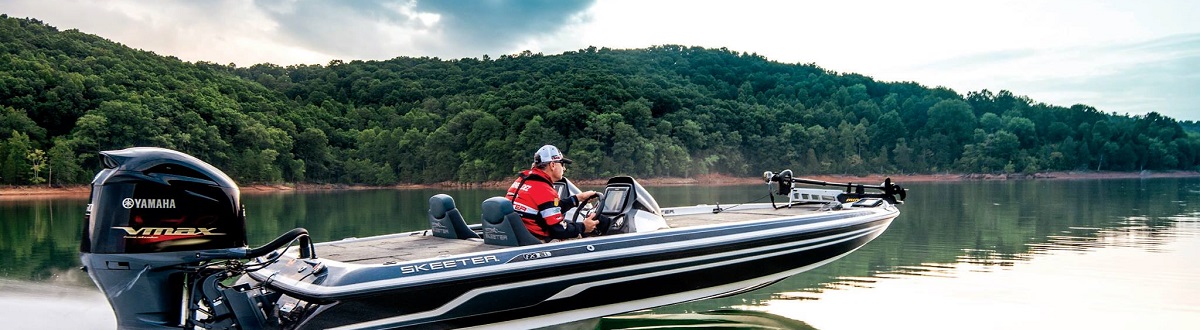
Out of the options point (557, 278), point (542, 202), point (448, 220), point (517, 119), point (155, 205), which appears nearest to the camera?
point (155, 205)

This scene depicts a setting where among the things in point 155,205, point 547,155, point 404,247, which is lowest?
point 404,247

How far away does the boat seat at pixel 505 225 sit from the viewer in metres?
6.39

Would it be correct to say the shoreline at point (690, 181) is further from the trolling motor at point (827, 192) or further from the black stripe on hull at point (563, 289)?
the black stripe on hull at point (563, 289)

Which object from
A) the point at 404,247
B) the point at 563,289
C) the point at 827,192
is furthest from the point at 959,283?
the point at 404,247

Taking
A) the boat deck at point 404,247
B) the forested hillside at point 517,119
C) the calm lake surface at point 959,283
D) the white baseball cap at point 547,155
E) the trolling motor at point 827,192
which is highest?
the forested hillside at point 517,119

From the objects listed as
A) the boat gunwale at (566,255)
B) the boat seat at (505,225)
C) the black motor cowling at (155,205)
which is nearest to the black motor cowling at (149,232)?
the black motor cowling at (155,205)

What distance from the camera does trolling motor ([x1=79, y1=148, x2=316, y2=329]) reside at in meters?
5.22

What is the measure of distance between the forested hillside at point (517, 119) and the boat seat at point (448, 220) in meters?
49.7

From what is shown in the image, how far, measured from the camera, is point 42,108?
53188mm

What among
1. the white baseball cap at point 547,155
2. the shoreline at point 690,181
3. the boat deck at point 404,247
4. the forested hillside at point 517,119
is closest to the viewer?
the boat deck at point 404,247

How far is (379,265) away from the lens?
5.62 meters

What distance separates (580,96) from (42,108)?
40.6 m

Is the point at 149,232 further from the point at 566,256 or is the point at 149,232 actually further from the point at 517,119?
the point at 517,119

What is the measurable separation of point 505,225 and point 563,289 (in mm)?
688
